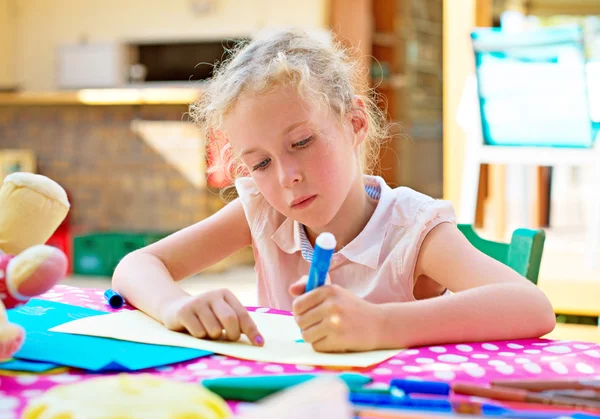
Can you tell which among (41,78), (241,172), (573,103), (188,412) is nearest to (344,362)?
(188,412)

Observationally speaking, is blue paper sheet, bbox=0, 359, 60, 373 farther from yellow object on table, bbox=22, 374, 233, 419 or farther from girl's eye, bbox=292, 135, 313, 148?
girl's eye, bbox=292, 135, 313, 148

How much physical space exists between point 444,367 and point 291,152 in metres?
0.35

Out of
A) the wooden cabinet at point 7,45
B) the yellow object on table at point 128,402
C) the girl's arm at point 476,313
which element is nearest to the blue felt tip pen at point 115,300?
the girl's arm at point 476,313

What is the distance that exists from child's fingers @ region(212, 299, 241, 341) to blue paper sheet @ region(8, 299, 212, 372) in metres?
0.06

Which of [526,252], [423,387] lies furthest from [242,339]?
[526,252]

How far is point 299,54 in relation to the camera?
1.03 m

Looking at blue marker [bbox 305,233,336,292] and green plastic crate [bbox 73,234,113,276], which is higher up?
blue marker [bbox 305,233,336,292]

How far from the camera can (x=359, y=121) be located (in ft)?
3.62

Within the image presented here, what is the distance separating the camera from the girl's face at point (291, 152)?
0.92 metres

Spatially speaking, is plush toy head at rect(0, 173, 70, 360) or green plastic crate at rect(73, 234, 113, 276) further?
green plastic crate at rect(73, 234, 113, 276)

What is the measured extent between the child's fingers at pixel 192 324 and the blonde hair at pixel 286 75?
0.30 meters

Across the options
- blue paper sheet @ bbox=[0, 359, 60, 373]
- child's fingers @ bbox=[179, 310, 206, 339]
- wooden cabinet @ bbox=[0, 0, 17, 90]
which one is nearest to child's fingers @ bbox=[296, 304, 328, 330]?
child's fingers @ bbox=[179, 310, 206, 339]

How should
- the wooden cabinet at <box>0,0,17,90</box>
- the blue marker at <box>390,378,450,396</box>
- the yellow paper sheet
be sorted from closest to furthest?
the blue marker at <box>390,378,450,396</box>, the yellow paper sheet, the wooden cabinet at <box>0,0,17,90</box>

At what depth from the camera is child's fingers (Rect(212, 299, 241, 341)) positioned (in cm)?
76
